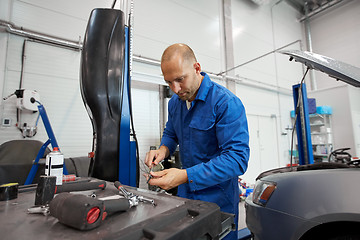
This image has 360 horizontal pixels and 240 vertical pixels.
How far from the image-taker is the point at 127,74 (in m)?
1.42

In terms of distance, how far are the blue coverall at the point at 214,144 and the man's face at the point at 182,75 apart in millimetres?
64

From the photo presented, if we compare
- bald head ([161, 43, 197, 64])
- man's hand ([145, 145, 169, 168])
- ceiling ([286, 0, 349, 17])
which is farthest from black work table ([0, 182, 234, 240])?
ceiling ([286, 0, 349, 17])

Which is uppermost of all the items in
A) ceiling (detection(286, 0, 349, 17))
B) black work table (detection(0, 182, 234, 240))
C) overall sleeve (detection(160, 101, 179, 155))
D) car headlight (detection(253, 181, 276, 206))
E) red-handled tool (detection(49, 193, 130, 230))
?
ceiling (detection(286, 0, 349, 17))

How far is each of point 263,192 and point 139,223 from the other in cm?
89

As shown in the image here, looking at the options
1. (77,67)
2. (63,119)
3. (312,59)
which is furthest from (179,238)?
(77,67)

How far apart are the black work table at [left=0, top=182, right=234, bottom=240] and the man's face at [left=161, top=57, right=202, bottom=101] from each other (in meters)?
0.57

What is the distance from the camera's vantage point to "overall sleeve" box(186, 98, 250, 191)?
0.85m

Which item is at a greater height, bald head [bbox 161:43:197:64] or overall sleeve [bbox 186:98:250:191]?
bald head [bbox 161:43:197:64]

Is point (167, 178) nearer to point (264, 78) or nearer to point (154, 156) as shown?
point (154, 156)

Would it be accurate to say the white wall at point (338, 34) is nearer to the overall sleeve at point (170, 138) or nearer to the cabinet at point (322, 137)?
the cabinet at point (322, 137)

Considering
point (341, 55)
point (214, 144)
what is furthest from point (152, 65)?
point (341, 55)

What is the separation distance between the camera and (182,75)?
97cm

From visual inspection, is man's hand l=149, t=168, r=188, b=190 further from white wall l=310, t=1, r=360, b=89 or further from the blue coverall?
white wall l=310, t=1, r=360, b=89

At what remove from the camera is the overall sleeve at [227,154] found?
0.85 m
